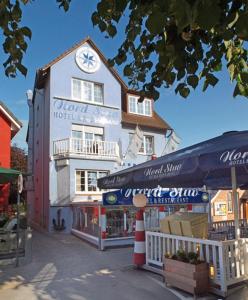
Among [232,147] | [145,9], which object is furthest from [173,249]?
[145,9]

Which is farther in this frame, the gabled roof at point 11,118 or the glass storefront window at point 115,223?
the gabled roof at point 11,118

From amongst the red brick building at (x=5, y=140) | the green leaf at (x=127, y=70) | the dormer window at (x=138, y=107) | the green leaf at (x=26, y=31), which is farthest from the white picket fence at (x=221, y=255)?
the dormer window at (x=138, y=107)

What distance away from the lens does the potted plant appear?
20.2 feet

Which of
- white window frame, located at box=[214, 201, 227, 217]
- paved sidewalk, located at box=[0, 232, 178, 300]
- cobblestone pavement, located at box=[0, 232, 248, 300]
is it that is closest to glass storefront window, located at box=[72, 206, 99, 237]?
paved sidewalk, located at box=[0, 232, 178, 300]

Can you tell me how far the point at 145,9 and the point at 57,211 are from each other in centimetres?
1717

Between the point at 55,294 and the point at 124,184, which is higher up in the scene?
the point at 124,184

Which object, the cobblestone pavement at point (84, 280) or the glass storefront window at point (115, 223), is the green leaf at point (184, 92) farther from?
the glass storefront window at point (115, 223)

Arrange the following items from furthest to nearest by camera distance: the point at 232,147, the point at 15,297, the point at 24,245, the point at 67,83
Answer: the point at 67,83, the point at 24,245, the point at 15,297, the point at 232,147

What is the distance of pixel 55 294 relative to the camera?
21.6ft

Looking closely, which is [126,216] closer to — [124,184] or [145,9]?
[124,184]

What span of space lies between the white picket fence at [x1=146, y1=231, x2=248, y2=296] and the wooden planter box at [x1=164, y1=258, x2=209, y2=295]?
0.23 m

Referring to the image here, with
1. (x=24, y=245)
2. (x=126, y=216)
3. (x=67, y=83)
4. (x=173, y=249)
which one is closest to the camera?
(x=173, y=249)

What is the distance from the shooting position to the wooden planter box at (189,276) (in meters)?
6.13

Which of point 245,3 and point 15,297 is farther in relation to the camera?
point 15,297
